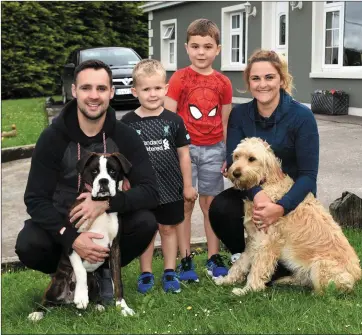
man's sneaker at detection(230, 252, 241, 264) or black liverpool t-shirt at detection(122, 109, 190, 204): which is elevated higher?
black liverpool t-shirt at detection(122, 109, 190, 204)

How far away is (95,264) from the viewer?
12.7 feet

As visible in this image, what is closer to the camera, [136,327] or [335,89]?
[136,327]

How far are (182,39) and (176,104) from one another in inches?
717

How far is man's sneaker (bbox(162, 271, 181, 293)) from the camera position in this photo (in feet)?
14.4

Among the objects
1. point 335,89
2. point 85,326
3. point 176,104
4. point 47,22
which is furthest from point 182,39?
point 85,326

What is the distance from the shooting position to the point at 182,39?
894 inches

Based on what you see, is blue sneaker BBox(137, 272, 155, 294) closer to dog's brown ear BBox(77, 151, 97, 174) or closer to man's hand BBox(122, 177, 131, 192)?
man's hand BBox(122, 177, 131, 192)

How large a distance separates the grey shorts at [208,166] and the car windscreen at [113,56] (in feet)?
42.8

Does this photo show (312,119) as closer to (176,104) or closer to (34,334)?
(176,104)

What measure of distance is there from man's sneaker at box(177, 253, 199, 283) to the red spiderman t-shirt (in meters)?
1.02

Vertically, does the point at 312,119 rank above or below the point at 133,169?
above

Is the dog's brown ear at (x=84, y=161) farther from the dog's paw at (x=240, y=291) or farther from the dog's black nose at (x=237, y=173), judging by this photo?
the dog's paw at (x=240, y=291)

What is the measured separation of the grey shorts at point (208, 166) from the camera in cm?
504

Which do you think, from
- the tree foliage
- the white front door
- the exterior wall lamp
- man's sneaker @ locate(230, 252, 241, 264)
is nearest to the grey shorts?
man's sneaker @ locate(230, 252, 241, 264)
